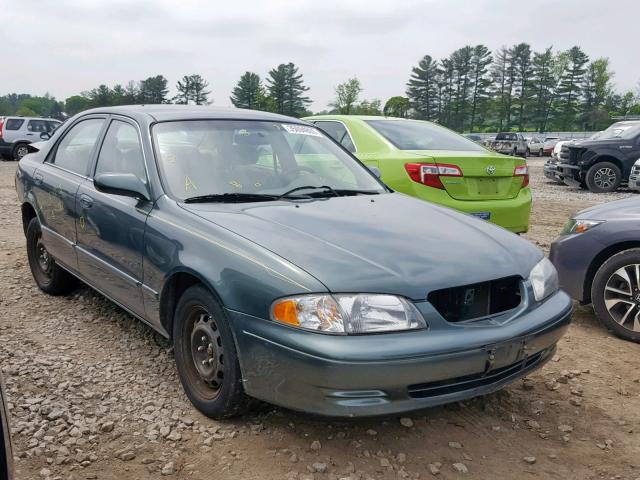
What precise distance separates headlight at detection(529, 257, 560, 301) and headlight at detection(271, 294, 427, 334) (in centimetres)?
81

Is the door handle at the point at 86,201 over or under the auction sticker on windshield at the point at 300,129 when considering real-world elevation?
under

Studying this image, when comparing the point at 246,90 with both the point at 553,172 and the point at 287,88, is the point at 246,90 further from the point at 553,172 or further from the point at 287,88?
the point at 553,172

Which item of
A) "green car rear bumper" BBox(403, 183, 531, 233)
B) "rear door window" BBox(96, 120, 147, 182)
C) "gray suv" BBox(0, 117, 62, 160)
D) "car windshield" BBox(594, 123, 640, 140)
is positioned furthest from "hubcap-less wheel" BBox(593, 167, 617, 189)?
"gray suv" BBox(0, 117, 62, 160)

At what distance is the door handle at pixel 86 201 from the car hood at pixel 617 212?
3485mm

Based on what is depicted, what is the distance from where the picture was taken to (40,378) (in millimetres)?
3354

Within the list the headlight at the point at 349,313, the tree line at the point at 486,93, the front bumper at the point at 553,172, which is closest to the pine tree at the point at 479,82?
the tree line at the point at 486,93

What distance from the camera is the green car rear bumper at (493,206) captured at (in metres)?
5.48

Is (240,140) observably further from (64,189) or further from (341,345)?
(341,345)

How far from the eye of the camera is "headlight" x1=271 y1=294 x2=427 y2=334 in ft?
7.76

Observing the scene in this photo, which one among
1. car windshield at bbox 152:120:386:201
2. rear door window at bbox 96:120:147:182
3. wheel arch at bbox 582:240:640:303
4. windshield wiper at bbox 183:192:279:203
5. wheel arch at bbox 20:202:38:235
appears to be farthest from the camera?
wheel arch at bbox 20:202:38:235

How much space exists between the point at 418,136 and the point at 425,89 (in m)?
95.2

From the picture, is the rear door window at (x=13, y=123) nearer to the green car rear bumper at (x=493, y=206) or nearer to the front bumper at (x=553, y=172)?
the front bumper at (x=553, y=172)

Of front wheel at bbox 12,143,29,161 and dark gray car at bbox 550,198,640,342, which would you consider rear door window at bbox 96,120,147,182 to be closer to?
dark gray car at bbox 550,198,640,342

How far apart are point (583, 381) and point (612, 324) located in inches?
33.1
